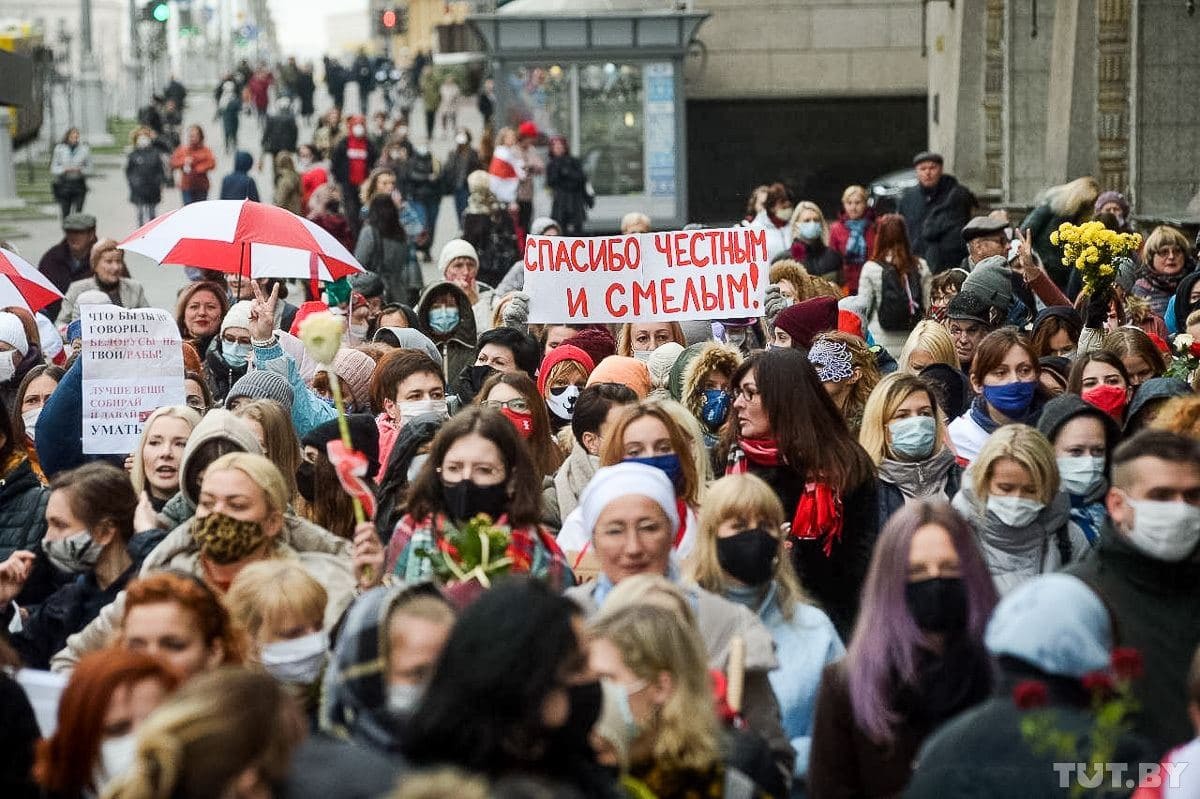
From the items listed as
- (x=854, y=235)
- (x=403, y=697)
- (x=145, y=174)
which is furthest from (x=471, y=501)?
(x=145, y=174)

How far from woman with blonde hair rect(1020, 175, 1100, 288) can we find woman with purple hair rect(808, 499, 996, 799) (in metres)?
9.83

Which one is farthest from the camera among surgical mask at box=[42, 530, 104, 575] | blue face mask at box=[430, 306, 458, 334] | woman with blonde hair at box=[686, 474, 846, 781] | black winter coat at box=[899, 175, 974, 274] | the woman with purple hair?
black winter coat at box=[899, 175, 974, 274]

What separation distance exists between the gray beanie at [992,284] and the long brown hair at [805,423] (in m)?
3.59

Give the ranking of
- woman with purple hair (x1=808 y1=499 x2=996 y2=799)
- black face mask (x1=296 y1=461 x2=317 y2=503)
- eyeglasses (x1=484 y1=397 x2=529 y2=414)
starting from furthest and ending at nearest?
eyeglasses (x1=484 y1=397 x2=529 y2=414) < black face mask (x1=296 y1=461 x2=317 y2=503) < woman with purple hair (x1=808 y1=499 x2=996 y2=799)

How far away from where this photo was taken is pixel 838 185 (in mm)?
35469

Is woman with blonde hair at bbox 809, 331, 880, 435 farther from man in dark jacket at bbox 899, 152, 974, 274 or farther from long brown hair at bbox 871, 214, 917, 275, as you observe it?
man in dark jacket at bbox 899, 152, 974, 274

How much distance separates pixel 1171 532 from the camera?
224 inches

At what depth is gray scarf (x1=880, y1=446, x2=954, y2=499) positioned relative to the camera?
812 cm

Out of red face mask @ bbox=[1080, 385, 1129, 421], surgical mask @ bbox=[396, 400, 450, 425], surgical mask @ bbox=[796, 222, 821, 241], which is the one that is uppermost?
surgical mask @ bbox=[796, 222, 821, 241]

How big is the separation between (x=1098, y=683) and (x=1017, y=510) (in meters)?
2.43

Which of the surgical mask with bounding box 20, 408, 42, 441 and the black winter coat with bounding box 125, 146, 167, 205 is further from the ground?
the black winter coat with bounding box 125, 146, 167, 205

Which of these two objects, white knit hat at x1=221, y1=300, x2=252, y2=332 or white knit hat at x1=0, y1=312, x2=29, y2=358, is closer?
white knit hat at x1=221, y1=300, x2=252, y2=332

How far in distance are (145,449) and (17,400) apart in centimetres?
248

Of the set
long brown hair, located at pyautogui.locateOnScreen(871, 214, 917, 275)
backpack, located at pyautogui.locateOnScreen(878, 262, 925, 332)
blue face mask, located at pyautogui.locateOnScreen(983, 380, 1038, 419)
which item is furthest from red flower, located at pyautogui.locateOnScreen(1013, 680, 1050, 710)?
long brown hair, located at pyautogui.locateOnScreen(871, 214, 917, 275)
